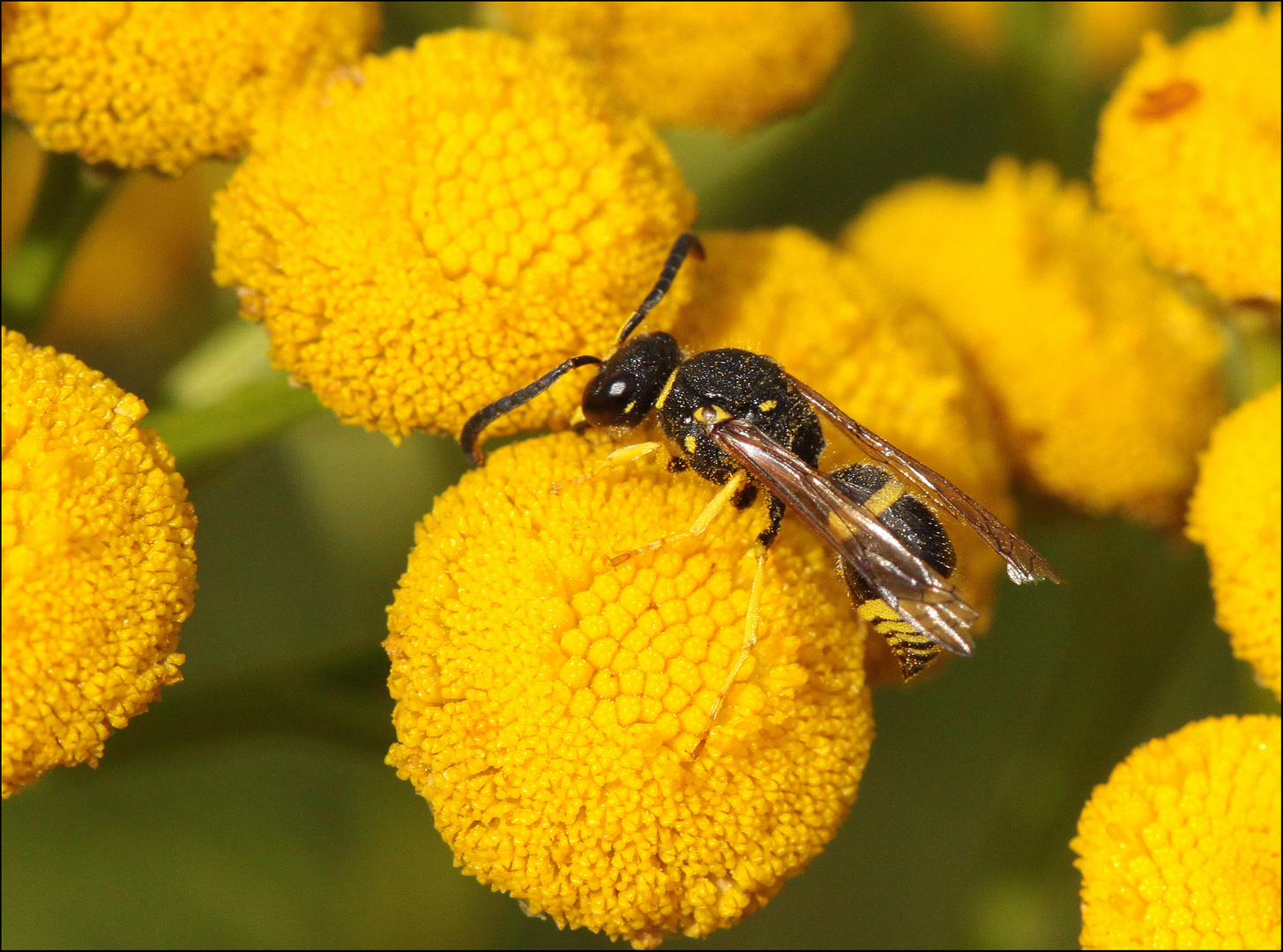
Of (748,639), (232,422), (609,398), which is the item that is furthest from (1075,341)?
(232,422)

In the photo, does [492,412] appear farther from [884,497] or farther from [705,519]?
[884,497]

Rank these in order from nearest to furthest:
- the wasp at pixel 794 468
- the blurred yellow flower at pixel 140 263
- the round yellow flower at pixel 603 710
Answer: the round yellow flower at pixel 603 710
the wasp at pixel 794 468
the blurred yellow flower at pixel 140 263

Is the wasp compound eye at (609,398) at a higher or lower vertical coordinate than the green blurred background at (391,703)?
higher

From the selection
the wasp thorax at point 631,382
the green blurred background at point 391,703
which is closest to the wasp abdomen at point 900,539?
Answer: the wasp thorax at point 631,382

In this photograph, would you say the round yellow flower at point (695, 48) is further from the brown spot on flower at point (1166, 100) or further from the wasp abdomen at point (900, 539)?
the wasp abdomen at point (900, 539)

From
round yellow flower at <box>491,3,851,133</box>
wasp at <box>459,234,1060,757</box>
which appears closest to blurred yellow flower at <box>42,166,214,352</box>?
round yellow flower at <box>491,3,851,133</box>

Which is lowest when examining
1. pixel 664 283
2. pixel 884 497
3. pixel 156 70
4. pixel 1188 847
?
pixel 1188 847
